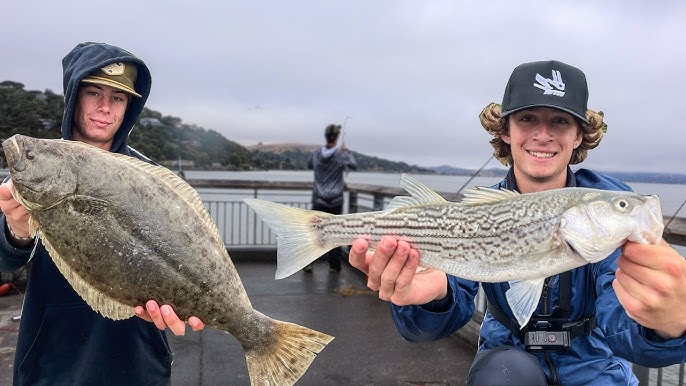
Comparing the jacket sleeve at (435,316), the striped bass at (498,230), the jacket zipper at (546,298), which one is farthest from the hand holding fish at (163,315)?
the jacket zipper at (546,298)

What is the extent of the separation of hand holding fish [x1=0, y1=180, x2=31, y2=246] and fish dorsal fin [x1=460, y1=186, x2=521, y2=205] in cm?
233

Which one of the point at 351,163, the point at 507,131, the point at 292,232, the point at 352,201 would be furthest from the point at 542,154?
the point at 352,201

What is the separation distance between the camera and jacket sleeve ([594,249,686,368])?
2238mm

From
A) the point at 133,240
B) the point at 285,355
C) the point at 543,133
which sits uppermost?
the point at 543,133

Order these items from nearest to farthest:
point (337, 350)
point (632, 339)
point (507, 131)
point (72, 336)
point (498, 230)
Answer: point (632, 339) < point (498, 230) < point (72, 336) < point (507, 131) < point (337, 350)

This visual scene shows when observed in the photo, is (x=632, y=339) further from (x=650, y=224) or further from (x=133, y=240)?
(x=133, y=240)

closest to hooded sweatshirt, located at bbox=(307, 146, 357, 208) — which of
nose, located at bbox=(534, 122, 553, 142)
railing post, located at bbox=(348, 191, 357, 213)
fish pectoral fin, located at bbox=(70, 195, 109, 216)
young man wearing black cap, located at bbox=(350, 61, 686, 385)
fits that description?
railing post, located at bbox=(348, 191, 357, 213)

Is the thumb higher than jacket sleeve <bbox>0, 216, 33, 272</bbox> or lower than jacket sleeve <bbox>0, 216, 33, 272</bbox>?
higher

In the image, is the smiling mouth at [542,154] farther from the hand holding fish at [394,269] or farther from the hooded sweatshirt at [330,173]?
the hooded sweatshirt at [330,173]

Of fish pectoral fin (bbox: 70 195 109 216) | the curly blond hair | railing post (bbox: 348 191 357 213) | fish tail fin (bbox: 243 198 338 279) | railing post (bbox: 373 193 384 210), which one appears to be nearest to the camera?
fish pectoral fin (bbox: 70 195 109 216)

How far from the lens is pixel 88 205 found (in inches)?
98.9

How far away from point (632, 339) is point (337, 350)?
428 cm

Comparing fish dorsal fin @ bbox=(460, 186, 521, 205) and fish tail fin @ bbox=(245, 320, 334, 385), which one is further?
fish tail fin @ bbox=(245, 320, 334, 385)

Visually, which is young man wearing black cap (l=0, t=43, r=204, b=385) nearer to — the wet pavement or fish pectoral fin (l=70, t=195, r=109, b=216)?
fish pectoral fin (l=70, t=195, r=109, b=216)
